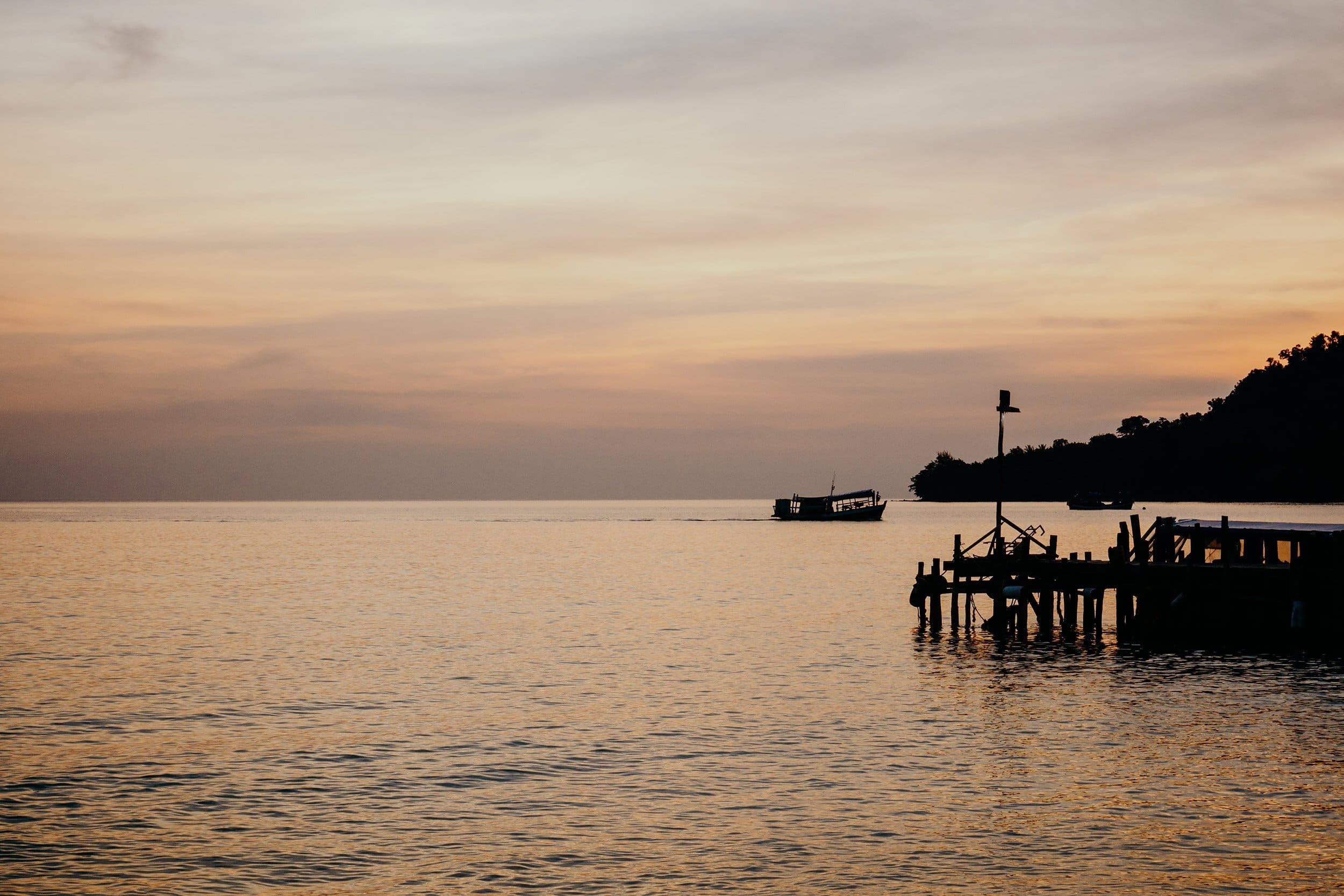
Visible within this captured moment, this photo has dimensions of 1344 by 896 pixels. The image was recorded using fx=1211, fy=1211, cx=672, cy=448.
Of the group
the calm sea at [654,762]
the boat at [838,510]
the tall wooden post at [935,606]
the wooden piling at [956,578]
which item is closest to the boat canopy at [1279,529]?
the calm sea at [654,762]

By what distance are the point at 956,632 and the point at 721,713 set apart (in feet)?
67.3

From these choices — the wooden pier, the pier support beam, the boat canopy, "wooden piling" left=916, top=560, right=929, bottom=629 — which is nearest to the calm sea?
the wooden pier

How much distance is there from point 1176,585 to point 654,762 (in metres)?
24.3

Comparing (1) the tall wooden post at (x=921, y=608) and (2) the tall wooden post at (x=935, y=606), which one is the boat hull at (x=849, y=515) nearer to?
(1) the tall wooden post at (x=921, y=608)

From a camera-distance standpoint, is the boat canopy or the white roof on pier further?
the white roof on pier

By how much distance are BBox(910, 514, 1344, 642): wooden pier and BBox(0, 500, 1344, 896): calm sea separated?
168cm

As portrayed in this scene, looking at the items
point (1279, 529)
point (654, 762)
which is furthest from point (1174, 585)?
point (654, 762)

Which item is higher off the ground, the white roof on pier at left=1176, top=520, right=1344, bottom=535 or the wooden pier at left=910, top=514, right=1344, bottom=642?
the white roof on pier at left=1176, top=520, right=1344, bottom=535

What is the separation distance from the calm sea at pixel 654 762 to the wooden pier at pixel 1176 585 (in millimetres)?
1683

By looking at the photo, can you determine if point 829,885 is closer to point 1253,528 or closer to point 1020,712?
point 1020,712

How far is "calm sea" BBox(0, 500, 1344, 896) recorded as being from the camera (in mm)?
17328

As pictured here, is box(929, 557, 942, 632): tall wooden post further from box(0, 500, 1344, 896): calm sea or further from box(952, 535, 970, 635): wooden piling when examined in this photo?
box(0, 500, 1344, 896): calm sea

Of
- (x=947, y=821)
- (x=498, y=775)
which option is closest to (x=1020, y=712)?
(x=947, y=821)

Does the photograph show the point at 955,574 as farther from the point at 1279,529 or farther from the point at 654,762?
the point at 654,762
